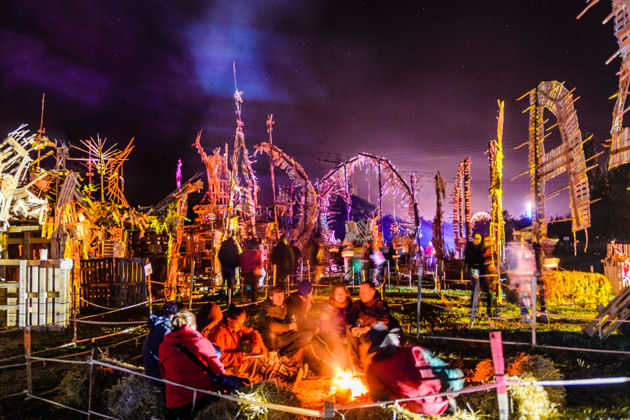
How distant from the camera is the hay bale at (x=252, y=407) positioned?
3717 mm

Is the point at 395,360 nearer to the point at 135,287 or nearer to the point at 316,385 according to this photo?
the point at 316,385

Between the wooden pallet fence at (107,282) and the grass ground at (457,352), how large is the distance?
155 cm

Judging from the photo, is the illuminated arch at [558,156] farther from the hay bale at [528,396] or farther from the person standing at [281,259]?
the person standing at [281,259]

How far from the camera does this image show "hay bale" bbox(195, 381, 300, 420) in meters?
3.72

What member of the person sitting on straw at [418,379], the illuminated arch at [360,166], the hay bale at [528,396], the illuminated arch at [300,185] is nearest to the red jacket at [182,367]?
the person sitting on straw at [418,379]

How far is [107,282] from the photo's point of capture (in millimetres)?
12531

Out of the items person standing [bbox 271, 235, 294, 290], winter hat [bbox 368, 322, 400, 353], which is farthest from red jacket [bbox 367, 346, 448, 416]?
person standing [bbox 271, 235, 294, 290]

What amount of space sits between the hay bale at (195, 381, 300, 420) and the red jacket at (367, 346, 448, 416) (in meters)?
1.04

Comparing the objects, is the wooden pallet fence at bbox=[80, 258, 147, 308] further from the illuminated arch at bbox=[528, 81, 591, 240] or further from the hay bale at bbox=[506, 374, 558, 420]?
the illuminated arch at bbox=[528, 81, 591, 240]

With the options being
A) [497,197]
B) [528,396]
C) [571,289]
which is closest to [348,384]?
[528,396]

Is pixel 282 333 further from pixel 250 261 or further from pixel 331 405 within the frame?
pixel 250 261

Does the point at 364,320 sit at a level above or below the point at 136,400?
above

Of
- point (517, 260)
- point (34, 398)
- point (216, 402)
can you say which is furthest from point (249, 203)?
point (216, 402)

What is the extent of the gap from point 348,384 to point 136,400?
2.50 metres
